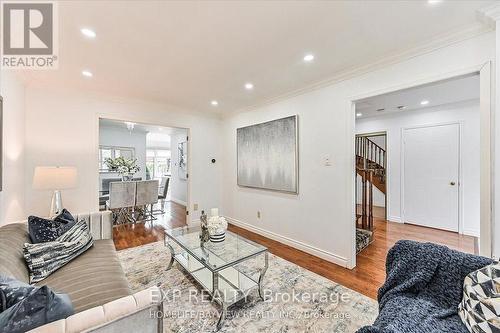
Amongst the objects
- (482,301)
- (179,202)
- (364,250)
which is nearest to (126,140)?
(179,202)

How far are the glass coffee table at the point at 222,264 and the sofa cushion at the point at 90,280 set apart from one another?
0.64m

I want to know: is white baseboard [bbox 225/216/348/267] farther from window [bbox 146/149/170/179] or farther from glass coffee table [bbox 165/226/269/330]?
window [bbox 146/149/170/179]

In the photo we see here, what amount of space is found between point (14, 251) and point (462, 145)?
6147 mm

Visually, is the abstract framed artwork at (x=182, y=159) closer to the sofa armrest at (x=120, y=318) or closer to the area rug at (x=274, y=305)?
the area rug at (x=274, y=305)

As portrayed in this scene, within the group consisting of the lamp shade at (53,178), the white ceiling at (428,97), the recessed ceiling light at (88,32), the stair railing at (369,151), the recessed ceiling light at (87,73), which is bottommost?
the lamp shade at (53,178)

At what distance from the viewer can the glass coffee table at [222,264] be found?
5.89ft

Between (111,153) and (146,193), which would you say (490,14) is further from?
(111,153)

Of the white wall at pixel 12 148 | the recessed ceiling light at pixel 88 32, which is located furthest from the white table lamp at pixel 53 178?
the recessed ceiling light at pixel 88 32

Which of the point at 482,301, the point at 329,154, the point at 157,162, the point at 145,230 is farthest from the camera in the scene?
the point at 157,162

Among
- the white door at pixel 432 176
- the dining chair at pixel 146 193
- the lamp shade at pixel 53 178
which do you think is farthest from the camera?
the dining chair at pixel 146 193

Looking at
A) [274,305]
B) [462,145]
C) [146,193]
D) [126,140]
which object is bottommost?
[274,305]

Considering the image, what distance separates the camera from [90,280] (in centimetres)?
151

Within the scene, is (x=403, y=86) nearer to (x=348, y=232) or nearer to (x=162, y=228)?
(x=348, y=232)

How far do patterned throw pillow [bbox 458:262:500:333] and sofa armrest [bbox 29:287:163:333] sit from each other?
1.52 meters
